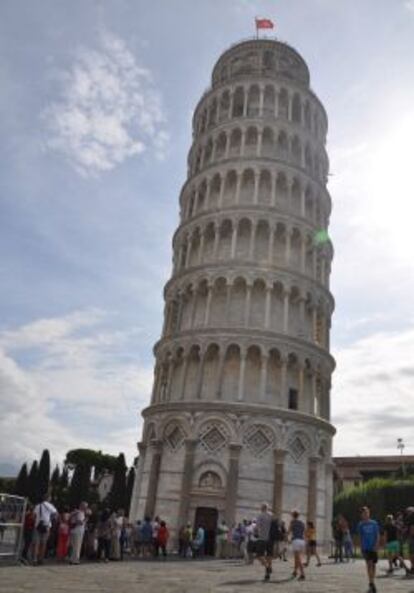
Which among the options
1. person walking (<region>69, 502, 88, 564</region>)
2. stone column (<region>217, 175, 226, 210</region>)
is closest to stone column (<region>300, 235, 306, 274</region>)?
stone column (<region>217, 175, 226, 210</region>)

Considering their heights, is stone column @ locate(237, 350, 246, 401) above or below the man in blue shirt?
above

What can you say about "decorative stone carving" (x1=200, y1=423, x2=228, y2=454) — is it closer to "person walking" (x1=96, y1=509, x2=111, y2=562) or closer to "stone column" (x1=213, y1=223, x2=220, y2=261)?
"stone column" (x1=213, y1=223, x2=220, y2=261)

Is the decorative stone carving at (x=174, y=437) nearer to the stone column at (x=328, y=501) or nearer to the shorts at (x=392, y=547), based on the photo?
the stone column at (x=328, y=501)

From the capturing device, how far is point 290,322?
3750cm

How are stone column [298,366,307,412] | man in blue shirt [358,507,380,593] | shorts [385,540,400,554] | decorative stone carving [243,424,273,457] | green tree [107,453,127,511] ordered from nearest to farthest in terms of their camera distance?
man in blue shirt [358,507,380,593] < shorts [385,540,400,554] < decorative stone carving [243,424,273,457] < stone column [298,366,307,412] < green tree [107,453,127,511]

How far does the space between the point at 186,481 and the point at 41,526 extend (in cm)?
1700

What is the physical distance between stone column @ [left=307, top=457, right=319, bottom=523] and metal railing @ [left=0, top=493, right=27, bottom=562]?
67.6 ft

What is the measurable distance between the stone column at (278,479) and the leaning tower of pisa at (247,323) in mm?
55

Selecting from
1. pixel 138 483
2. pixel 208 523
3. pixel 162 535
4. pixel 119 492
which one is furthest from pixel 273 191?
pixel 119 492

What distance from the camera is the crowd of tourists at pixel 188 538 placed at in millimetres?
16047

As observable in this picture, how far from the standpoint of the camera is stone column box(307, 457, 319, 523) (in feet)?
110

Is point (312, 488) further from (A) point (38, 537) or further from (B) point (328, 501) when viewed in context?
(A) point (38, 537)

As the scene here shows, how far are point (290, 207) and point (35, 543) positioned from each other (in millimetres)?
28782

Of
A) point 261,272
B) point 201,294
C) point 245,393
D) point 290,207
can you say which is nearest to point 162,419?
point 245,393
